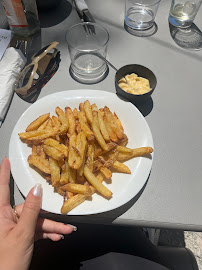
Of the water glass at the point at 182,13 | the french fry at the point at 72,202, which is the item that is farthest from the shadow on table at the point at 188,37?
the french fry at the point at 72,202

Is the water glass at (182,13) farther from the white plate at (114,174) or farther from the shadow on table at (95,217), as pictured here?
the shadow on table at (95,217)

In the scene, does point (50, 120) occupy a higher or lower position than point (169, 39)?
lower

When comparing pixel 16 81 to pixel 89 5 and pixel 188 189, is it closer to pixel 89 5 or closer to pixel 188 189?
pixel 89 5

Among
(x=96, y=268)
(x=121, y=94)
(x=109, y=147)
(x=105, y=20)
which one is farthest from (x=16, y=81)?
(x=96, y=268)

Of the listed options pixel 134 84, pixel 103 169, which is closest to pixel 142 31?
pixel 134 84

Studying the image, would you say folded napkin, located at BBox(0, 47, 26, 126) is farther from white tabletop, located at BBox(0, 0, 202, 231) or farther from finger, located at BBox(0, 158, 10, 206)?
finger, located at BBox(0, 158, 10, 206)

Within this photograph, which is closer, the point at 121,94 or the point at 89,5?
the point at 121,94

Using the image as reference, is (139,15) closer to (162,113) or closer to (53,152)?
(162,113)
